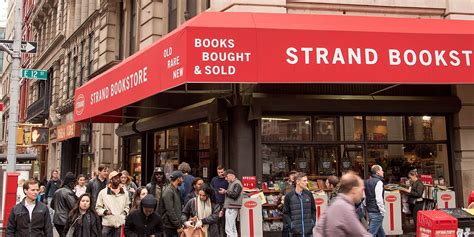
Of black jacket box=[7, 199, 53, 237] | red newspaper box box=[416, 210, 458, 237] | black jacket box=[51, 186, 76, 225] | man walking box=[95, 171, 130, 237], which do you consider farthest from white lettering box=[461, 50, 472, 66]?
black jacket box=[7, 199, 53, 237]

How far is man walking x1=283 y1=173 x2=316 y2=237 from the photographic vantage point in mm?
8617

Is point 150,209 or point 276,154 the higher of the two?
point 276,154

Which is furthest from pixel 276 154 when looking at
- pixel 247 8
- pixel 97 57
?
pixel 97 57

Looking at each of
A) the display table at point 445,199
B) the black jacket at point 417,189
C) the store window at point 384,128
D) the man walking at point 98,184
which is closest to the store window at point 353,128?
the store window at point 384,128

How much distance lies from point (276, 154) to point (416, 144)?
378cm

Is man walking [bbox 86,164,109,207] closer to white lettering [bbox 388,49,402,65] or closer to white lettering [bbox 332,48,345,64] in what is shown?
white lettering [bbox 332,48,345,64]

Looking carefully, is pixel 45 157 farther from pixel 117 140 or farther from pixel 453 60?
pixel 453 60

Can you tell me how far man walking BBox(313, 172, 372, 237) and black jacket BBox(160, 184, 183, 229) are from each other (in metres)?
4.06

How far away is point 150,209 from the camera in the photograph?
6980 millimetres

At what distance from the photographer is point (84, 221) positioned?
7.09 m

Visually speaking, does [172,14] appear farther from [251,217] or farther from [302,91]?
[251,217]

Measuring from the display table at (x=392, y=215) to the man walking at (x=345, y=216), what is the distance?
23.8 ft

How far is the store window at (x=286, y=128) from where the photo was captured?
455 inches

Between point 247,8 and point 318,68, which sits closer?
point 318,68
